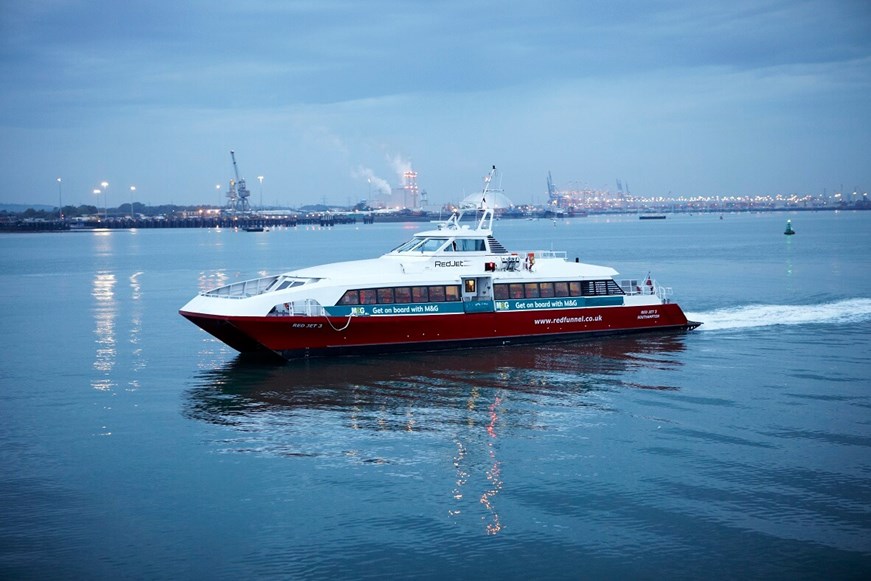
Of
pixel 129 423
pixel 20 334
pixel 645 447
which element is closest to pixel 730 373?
pixel 645 447

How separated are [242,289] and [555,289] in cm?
1246

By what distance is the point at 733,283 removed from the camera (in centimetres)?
6219

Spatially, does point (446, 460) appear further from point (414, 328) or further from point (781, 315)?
point (781, 315)

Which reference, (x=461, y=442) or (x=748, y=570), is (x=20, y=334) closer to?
(x=461, y=442)

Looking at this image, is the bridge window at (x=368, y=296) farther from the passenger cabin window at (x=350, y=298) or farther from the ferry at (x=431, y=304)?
the passenger cabin window at (x=350, y=298)

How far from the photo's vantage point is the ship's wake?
1623 inches

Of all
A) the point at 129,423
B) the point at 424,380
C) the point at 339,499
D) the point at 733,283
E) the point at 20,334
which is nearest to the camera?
the point at 339,499

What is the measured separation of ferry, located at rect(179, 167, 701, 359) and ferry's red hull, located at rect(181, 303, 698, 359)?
4cm

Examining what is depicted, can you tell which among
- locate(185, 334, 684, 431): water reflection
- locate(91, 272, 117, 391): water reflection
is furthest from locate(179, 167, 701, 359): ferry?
locate(91, 272, 117, 391): water reflection

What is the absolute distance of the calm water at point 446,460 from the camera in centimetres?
1554

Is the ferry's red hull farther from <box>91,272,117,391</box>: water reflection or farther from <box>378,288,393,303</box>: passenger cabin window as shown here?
<box>91,272,117,391</box>: water reflection

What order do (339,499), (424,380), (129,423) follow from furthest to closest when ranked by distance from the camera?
1. (424,380)
2. (129,423)
3. (339,499)

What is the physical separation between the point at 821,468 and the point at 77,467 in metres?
A: 16.7

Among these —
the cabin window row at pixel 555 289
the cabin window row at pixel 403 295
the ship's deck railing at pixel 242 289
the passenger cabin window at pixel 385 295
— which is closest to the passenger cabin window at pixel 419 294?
the cabin window row at pixel 403 295
